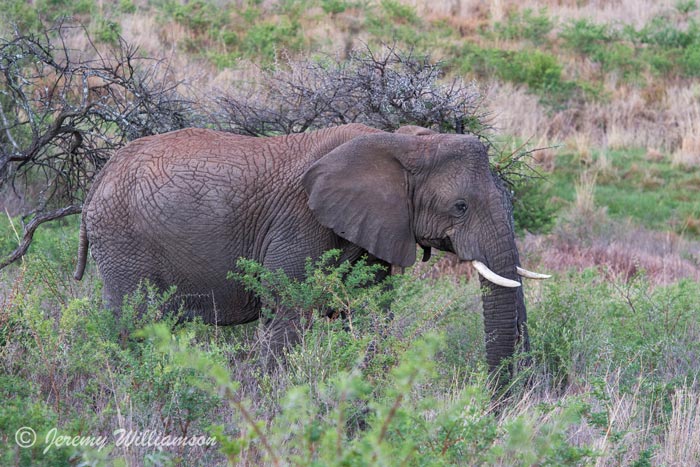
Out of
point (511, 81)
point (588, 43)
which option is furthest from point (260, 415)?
point (588, 43)

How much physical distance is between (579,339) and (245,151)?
2.80 m

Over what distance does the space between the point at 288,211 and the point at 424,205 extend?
85cm

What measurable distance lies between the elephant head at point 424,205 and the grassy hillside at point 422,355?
0.88 feet

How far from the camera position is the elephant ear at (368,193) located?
5.94m

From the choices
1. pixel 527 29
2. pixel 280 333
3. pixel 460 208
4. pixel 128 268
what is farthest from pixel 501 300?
pixel 527 29

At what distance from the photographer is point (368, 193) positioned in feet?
19.6

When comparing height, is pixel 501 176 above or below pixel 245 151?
below

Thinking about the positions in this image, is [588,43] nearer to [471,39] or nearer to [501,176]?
[471,39]

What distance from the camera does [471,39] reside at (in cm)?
2138

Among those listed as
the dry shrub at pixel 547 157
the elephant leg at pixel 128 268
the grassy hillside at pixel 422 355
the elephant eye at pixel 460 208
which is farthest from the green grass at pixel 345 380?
the dry shrub at pixel 547 157

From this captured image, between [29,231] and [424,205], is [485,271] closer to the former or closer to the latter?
[424,205]

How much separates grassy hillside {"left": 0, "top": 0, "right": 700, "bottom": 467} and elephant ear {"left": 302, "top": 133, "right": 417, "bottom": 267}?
0.79ft

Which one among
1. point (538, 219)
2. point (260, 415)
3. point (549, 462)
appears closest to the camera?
point (549, 462)

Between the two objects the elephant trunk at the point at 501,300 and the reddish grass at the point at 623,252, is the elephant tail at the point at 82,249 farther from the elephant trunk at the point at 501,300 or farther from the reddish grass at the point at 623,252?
the reddish grass at the point at 623,252
